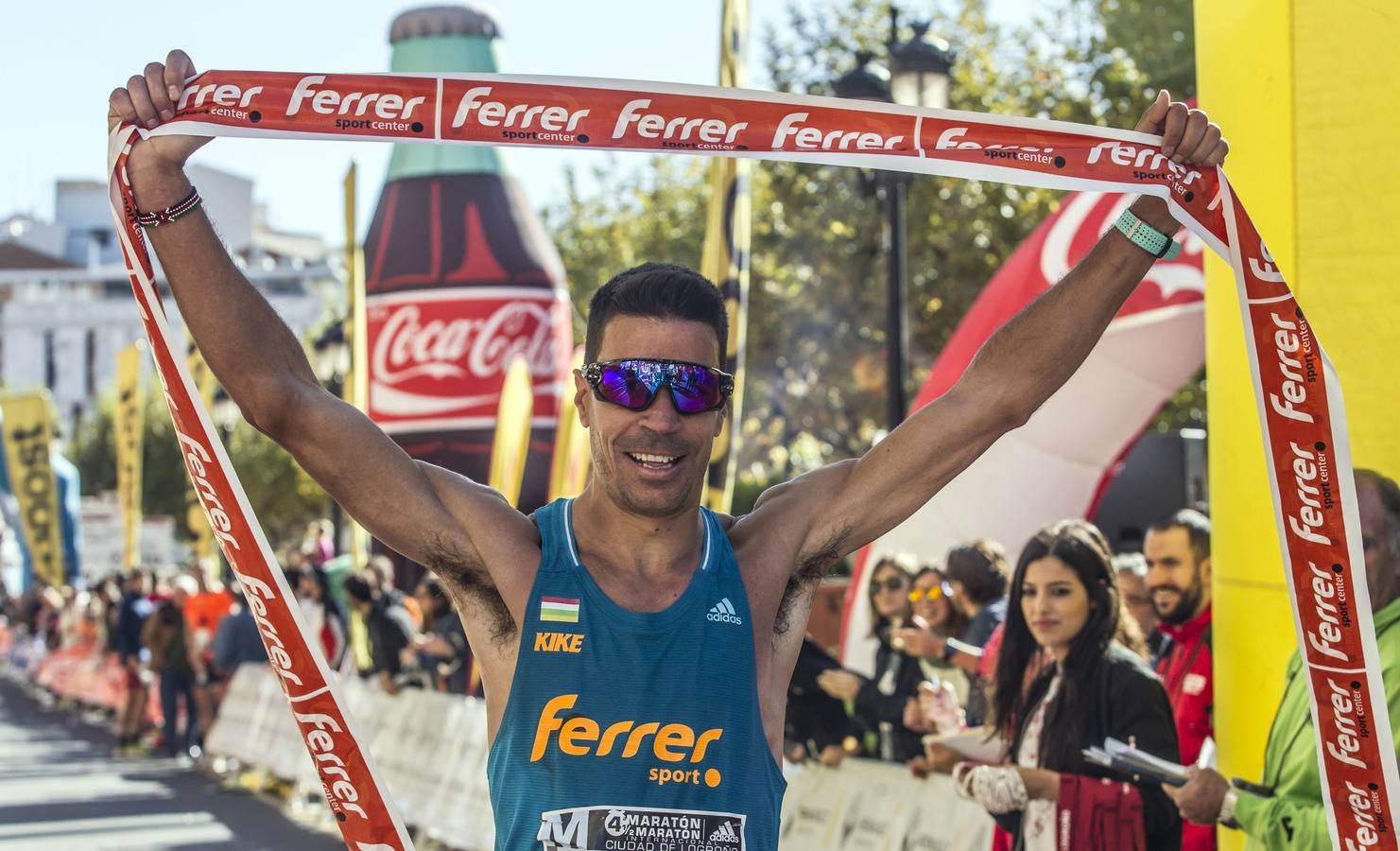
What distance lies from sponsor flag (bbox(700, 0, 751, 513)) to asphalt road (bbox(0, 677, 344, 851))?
12.9ft

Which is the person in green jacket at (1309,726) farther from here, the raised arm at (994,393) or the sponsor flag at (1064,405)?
the sponsor flag at (1064,405)

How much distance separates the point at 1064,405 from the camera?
10.1 m

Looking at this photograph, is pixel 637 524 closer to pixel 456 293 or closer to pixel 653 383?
pixel 653 383

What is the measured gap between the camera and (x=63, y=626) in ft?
84.2

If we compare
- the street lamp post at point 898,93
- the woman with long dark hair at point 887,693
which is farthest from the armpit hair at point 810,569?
the street lamp post at point 898,93

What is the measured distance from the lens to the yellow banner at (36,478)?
27.8 meters

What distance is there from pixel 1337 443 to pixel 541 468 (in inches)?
721

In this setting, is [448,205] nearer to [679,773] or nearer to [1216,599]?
[1216,599]

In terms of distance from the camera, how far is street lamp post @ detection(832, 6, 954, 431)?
426 inches

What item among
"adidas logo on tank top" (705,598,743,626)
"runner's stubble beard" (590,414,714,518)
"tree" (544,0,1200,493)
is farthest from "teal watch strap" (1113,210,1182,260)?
"tree" (544,0,1200,493)

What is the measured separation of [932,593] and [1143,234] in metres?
4.68

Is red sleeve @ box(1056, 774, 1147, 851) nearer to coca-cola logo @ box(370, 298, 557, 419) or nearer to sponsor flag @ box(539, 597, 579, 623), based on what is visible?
sponsor flag @ box(539, 597, 579, 623)

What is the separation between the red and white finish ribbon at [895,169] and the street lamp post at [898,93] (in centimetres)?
713

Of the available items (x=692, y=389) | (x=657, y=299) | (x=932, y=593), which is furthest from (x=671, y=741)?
(x=932, y=593)
